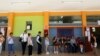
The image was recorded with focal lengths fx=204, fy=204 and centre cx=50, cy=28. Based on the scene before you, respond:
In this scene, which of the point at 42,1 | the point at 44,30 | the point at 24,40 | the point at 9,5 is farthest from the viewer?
the point at 44,30

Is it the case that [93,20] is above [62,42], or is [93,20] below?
above

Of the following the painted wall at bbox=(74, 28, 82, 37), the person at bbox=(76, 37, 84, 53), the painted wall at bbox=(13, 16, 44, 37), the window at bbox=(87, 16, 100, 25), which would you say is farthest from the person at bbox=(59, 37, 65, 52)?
the window at bbox=(87, 16, 100, 25)

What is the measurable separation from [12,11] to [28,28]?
1.96m

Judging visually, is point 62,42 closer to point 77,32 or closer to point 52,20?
point 77,32

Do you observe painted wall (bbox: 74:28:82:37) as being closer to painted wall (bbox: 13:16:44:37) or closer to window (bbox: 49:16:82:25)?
window (bbox: 49:16:82:25)

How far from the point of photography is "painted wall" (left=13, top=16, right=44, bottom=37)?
16891 mm

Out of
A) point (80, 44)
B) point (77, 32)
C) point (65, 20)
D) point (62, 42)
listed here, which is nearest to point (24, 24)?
point (65, 20)

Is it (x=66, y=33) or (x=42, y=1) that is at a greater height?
(x=42, y=1)

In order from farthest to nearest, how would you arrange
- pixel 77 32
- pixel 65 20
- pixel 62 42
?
pixel 65 20, pixel 77 32, pixel 62 42

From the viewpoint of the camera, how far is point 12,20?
55.7 feet

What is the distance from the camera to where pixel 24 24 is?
17062 mm

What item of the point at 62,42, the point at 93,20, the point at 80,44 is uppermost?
the point at 93,20

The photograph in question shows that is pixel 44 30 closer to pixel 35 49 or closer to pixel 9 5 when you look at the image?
pixel 35 49

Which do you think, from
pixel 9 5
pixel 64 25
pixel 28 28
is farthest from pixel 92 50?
pixel 9 5
